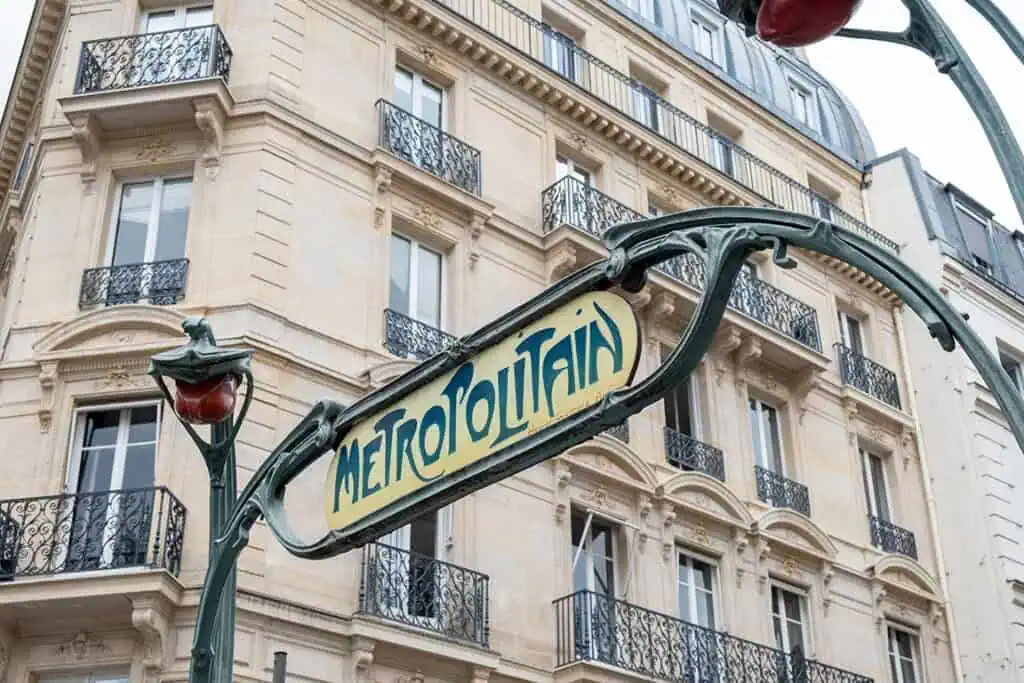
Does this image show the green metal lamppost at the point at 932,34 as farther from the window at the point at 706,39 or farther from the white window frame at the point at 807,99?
the white window frame at the point at 807,99

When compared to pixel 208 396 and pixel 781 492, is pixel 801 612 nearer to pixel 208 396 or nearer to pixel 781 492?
pixel 781 492

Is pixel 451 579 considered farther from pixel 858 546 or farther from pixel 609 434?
pixel 858 546

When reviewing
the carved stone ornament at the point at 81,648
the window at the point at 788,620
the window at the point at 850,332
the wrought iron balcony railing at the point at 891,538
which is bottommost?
the carved stone ornament at the point at 81,648

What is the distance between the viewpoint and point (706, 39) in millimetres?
22406

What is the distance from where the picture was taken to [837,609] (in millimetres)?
18125

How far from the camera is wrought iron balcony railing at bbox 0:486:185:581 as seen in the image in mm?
12227

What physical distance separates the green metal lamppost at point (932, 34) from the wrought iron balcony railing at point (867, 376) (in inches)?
651

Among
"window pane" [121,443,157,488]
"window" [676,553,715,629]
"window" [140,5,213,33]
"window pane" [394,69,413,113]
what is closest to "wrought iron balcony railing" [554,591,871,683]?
"window" [676,553,715,629]

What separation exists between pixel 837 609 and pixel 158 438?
32.2 ft

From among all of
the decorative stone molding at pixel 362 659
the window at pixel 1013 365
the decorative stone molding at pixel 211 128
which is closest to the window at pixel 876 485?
the window at pixel 1013 365

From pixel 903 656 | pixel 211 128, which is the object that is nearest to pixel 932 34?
pixel 211 128

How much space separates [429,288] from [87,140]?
4223mm

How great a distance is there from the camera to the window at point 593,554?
15555 mm

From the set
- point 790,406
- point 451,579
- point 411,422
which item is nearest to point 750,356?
point 790,406
